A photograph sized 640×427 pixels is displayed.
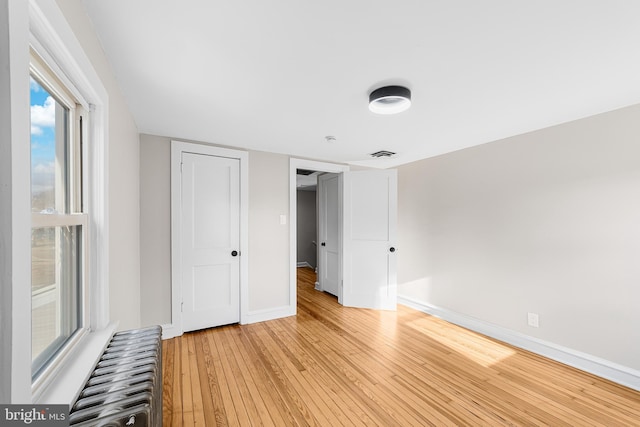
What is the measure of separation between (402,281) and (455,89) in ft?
10.1

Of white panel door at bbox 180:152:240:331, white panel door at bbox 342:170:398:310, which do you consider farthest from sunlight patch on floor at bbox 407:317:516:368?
white panel door at bbox 180:152:240:331

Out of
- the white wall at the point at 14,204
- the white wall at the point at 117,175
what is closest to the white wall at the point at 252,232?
the white wall at the point at 117,175

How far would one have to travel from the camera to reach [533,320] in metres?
2.62

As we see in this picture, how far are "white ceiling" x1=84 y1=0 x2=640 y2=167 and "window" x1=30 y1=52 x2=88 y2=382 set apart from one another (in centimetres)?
48

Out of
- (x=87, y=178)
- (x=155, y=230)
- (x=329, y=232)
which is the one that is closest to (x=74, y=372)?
(x=87, y=178)

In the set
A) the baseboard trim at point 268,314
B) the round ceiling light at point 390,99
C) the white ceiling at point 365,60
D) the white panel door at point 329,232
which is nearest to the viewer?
the white ceiling at point 365,60

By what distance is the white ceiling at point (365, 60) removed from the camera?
114 cm

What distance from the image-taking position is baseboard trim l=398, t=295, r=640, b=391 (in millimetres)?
2080

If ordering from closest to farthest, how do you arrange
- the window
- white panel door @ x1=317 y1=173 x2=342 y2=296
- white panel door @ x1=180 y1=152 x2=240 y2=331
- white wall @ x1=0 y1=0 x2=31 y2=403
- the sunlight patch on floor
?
white wall @ x1=0 y1=0 x2=31 y2=403, the window, the sunlight patch on floor, white panel door @ x1=180 y1=152 x2=240 y2=331, white panel door @ x1=317 y1=173 x2=342 y2=296

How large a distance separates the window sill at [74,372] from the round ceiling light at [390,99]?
2044mm

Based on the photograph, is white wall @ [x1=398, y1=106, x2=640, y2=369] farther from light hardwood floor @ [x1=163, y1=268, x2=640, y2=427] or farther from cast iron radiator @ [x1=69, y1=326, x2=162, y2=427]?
cast iron radiator @ [x1=69, y1=326, x2=162, y2=427]

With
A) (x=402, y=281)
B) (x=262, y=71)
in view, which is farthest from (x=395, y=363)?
(x=262, y=71)

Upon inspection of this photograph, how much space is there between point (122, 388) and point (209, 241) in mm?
2310

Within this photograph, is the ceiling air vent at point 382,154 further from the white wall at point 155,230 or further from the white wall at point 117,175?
the white wall at point 117,175
